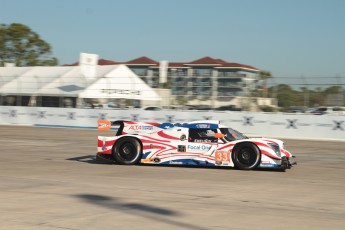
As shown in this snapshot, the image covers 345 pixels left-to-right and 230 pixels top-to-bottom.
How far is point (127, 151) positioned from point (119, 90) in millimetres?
20741

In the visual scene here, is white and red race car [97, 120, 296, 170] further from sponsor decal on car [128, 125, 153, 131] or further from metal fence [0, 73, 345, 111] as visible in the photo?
metal fence [0, 73, 345, 111]

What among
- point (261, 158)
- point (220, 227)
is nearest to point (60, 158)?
point (261, 158)

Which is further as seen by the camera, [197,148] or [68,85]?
[68,85]

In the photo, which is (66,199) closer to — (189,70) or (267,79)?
(267,79)

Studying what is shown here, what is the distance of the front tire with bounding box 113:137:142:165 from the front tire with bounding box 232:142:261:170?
2.50m

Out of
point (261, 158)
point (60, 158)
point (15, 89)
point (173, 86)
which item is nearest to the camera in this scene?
point (261, 158)

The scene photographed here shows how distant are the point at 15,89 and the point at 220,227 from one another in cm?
3525

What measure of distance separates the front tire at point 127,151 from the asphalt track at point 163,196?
286 millimetres

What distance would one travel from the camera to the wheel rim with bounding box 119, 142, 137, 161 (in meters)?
13.7

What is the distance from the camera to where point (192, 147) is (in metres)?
13.2

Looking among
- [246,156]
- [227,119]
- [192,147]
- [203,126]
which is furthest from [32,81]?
[246,156]

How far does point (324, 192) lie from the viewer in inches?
376

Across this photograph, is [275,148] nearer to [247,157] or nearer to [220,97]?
[247,157]

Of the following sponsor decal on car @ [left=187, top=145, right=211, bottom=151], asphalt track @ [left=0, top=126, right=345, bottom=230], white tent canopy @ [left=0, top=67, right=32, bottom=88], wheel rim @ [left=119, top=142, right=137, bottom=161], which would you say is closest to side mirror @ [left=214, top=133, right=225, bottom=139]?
sponsor decal on car @ [left=187, top=145, right=211, bottom=151]
